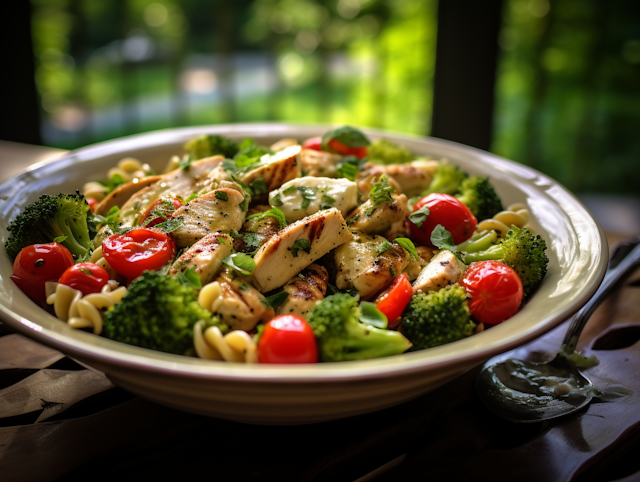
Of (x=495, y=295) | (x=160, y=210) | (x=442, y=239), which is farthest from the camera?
(x=442, y=239)

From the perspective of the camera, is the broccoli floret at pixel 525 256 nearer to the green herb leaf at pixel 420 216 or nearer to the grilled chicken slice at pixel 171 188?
the green herb leaf at pixel 420 216

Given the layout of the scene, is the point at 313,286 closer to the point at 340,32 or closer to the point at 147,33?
the point at 340,32

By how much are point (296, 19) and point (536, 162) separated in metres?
5.54

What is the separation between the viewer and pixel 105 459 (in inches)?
81.8

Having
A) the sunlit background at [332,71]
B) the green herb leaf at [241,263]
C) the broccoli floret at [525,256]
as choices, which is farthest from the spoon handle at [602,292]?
the sunlit background at [332,71]

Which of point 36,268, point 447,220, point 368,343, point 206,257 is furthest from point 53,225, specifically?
point 447,220

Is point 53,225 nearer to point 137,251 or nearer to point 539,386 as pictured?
point 137,251

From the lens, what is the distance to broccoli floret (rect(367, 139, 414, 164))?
431 centimetres

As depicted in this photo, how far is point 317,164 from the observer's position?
3760 millimetres

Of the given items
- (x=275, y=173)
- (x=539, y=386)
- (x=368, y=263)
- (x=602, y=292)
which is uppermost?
(x=275, y=173)

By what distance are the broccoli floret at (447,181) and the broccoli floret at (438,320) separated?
60.9 inches

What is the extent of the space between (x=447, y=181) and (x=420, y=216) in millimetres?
832

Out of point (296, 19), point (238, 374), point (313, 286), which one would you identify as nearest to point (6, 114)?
point (296, 19)

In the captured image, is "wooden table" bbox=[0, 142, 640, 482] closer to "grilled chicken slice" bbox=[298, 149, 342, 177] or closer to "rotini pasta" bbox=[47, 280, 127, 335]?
"rotini pasta" bbox=[47, 280, 127, 335]
